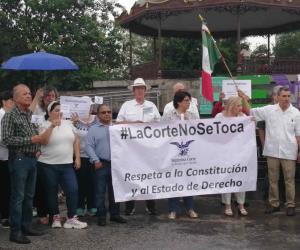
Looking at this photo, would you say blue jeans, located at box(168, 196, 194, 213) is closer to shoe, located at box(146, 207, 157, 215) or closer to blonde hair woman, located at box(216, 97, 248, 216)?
shoe, located at box(146, 207, 157, 215)

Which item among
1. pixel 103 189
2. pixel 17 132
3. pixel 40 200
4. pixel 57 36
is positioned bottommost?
pixel 40 200

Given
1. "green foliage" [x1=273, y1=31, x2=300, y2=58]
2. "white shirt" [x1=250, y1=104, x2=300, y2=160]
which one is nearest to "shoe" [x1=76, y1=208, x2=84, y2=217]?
"white shirt" [x1=250, y1=104, x2=300, y2=160]

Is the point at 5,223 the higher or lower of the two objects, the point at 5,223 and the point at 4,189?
the lower

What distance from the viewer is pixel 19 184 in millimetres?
5812

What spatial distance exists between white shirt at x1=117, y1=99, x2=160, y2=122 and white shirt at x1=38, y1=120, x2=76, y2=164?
106 cm

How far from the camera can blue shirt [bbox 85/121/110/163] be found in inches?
265

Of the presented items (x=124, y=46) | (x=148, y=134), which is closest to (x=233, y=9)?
(x=124, y=46)

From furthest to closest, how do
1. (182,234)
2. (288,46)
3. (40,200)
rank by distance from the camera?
1. (288,46)
2. (40,200)
3. (182,234)

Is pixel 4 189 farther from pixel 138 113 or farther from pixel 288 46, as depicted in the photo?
pixel 288 46

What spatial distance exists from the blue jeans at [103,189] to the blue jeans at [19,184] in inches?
39.0

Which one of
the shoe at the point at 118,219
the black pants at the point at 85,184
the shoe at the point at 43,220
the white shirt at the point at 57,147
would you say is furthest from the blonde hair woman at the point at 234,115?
the shoe at the point at 43,220

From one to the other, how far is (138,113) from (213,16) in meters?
14.0

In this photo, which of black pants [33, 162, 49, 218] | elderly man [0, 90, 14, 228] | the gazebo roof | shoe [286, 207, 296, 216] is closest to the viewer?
elderly man [0, 90, 14, 228]

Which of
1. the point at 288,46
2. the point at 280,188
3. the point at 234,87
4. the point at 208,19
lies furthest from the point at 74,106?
the point at 288,46
